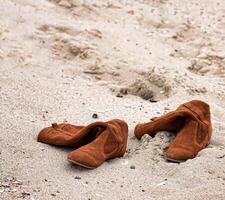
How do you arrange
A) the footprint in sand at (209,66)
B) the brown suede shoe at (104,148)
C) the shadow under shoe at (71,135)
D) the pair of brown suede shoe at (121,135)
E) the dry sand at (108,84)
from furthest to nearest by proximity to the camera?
the footprint in sand at (209,66)
the shadow under shoe at (71,135)
the pair of brown suede shoe at (121,135)
the brown suede shoe at (104,148)
the dry sand at (108,84)

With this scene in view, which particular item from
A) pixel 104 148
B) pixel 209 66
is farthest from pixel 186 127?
pixel 209 66

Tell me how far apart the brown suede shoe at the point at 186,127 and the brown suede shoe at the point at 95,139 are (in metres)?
0.19

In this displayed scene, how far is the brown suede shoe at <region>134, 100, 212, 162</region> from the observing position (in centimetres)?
321

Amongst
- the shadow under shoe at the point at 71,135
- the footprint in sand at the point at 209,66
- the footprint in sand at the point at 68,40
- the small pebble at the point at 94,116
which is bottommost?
the footprint in sand at the point at 68,40

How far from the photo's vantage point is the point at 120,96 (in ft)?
14.2

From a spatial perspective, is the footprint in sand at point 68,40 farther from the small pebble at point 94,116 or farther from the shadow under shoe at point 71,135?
the shadow under shoe at point 71,135

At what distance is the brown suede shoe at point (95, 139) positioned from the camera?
3055mm

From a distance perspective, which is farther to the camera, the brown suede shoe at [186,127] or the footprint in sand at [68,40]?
the footprint in sand at [68,40]

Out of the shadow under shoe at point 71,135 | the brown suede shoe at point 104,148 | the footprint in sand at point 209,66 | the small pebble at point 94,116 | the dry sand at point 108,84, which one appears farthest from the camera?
the footprint in sand at point 209,66

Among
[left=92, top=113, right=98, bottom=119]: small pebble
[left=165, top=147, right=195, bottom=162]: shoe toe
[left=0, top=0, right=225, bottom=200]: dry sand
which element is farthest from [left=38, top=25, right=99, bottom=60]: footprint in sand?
[left=165, top=147, right=195, bottom=162]: shoe toe

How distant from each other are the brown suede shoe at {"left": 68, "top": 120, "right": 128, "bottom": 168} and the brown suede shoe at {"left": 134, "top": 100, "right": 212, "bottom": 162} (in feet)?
0.63

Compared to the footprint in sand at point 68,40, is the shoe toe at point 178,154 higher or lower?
higher

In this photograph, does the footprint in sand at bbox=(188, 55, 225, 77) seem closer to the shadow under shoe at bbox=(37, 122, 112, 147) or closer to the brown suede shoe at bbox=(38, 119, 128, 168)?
the brown suede shoe at bbox=(38, 119, 128, 168)

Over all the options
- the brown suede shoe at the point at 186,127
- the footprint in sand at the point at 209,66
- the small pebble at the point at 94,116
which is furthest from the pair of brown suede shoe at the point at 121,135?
the footprint in sand at the point at 209,66
